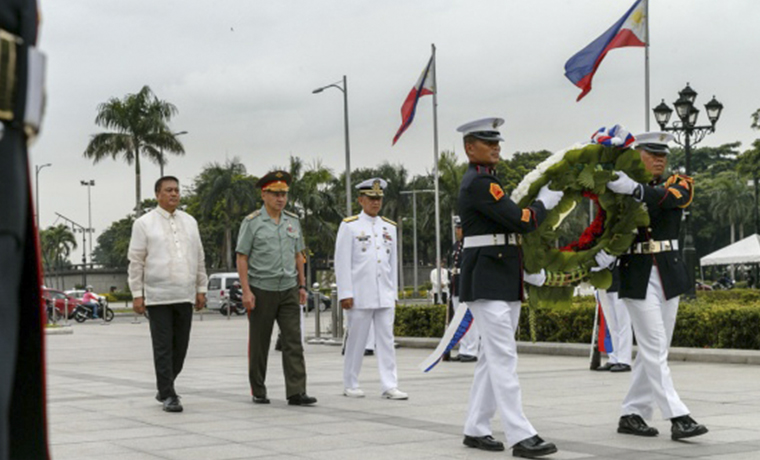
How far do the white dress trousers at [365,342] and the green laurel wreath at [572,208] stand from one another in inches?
119

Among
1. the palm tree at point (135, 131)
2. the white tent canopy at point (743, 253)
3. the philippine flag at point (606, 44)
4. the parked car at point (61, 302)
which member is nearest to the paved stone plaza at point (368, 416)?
the philippine flag at point (606, 44)

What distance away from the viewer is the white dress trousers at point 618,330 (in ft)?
43.0

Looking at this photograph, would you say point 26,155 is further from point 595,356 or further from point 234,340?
point 234,340

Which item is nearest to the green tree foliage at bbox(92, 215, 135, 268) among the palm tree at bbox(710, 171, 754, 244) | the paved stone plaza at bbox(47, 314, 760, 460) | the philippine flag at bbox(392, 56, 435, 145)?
the philippine flag at bbox(392, 56, 435, 145)

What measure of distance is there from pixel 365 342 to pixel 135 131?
4452 centimetres

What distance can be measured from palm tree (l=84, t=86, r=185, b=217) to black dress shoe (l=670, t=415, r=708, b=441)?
156 ft

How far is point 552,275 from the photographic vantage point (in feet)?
25.2

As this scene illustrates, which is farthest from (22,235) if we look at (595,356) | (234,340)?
(234,340)

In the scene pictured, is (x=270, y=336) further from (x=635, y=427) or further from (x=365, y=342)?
(x=635, y=427)

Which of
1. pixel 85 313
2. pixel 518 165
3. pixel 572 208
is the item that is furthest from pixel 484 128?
pixel 518 165

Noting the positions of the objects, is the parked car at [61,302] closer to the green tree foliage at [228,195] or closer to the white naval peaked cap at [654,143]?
the green tree foliage at [228,195]

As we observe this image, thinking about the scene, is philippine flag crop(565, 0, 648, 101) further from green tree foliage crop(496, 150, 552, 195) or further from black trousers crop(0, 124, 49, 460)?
green tree foliage crop(496, 150, 552, 195)

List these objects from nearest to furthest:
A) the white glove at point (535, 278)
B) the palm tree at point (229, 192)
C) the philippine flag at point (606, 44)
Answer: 1. the white glove at point (535, 278)
2. the philippine flag at point (606, 44)
3. the palm tree at point (229, 192)

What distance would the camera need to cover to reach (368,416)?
359 inches
